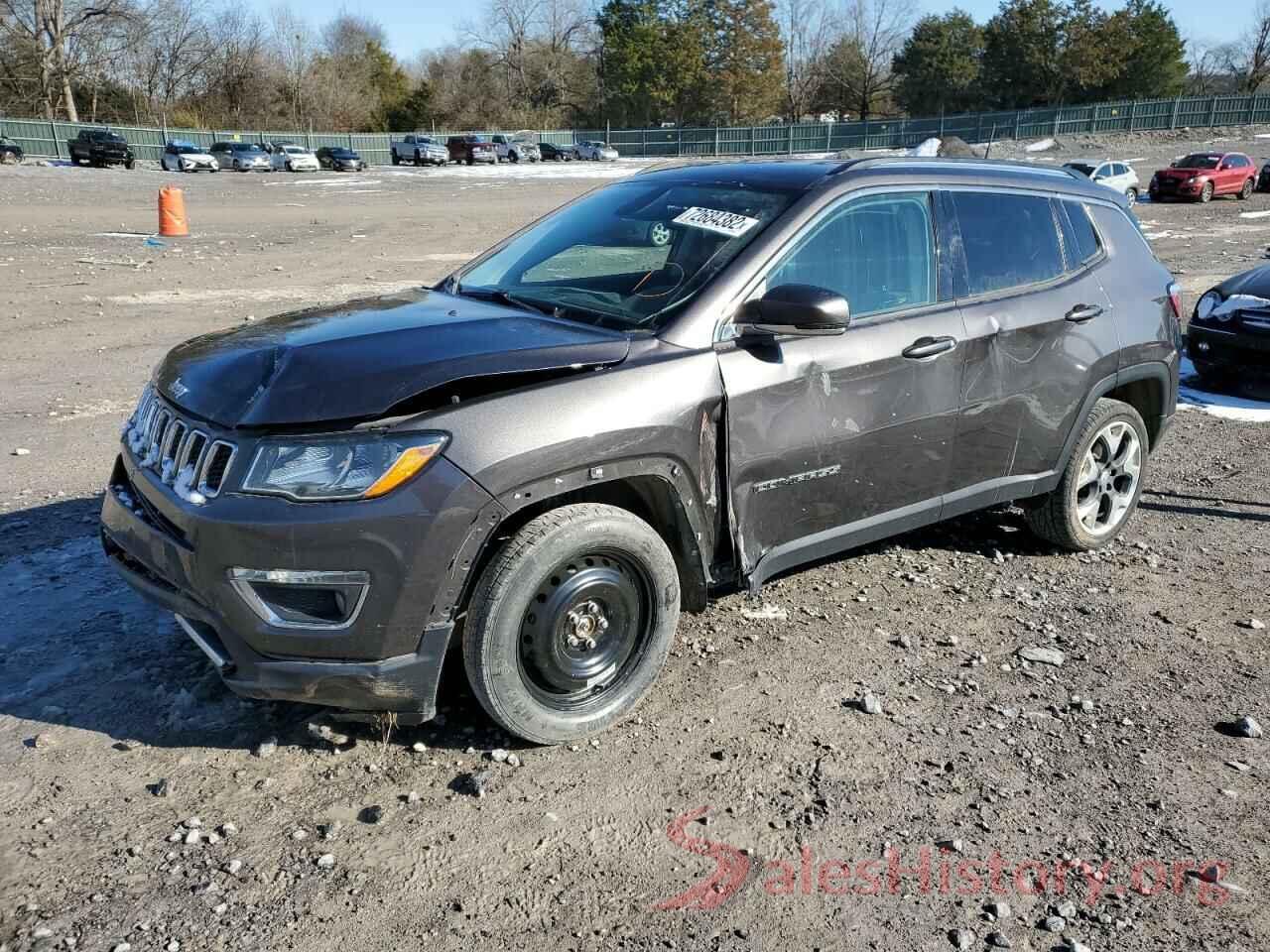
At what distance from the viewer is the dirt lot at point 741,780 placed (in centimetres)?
279

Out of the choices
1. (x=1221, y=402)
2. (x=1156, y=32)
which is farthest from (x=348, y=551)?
(x=1156, y=32)

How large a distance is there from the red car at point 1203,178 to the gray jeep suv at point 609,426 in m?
31.3

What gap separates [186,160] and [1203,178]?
38565 millimetres

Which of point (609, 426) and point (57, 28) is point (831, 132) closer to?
point (57, 28)

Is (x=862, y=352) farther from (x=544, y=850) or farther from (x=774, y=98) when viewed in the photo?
(x=774, y=98)

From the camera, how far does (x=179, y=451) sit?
10.9 ft

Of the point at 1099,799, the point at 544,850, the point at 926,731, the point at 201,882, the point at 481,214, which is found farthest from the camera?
the point at 481,214

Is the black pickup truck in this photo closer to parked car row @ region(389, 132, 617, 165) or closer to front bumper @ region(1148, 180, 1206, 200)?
parked car row @ region(389, 132, 617, 165)

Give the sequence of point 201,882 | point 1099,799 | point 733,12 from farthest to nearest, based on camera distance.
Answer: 1. point 733,12
2. point 1099,799
3. point 201,882

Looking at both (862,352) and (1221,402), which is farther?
(1221,402)

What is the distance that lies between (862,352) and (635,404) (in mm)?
1062

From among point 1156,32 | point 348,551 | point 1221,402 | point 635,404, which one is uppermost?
point 1156,32

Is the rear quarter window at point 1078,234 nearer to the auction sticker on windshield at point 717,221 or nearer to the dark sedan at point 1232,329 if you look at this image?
the auction sticker on windshield at point 717,221

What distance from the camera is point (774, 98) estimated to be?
272 feet
